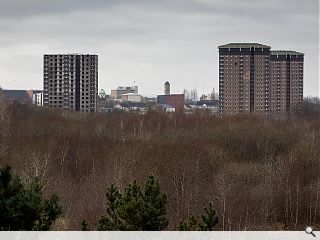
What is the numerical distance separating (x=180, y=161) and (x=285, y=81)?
29.4ft

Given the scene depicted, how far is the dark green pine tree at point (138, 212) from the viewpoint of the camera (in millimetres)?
2359

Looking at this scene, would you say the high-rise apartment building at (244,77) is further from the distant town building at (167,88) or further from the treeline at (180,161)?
the distant town building at (167,88)

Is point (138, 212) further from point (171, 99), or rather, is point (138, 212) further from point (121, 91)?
point (121, 91)

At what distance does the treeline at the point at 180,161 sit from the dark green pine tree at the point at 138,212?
0.28 meters

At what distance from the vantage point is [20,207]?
6.77 feet

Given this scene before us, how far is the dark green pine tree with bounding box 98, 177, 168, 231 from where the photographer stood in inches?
92.9

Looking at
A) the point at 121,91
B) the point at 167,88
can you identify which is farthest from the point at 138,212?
the point at 121,91

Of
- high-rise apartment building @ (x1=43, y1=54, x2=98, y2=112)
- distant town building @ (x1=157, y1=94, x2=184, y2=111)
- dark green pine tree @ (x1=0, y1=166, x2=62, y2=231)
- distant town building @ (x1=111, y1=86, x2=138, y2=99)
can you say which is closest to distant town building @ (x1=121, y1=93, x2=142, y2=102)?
distant town building @ (x1=111, y1=86, x2=138, y2=99)

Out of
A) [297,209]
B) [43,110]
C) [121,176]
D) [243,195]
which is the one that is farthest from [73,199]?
[43,110]

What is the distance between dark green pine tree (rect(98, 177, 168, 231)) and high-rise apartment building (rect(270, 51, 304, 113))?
41.5ft

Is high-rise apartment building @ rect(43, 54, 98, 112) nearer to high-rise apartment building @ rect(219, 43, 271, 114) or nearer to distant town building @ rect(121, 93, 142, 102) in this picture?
high-rise apartment building @ rect(219, 43, 271, 114)

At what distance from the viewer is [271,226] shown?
4.93 m

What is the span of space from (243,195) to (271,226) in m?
0.69
